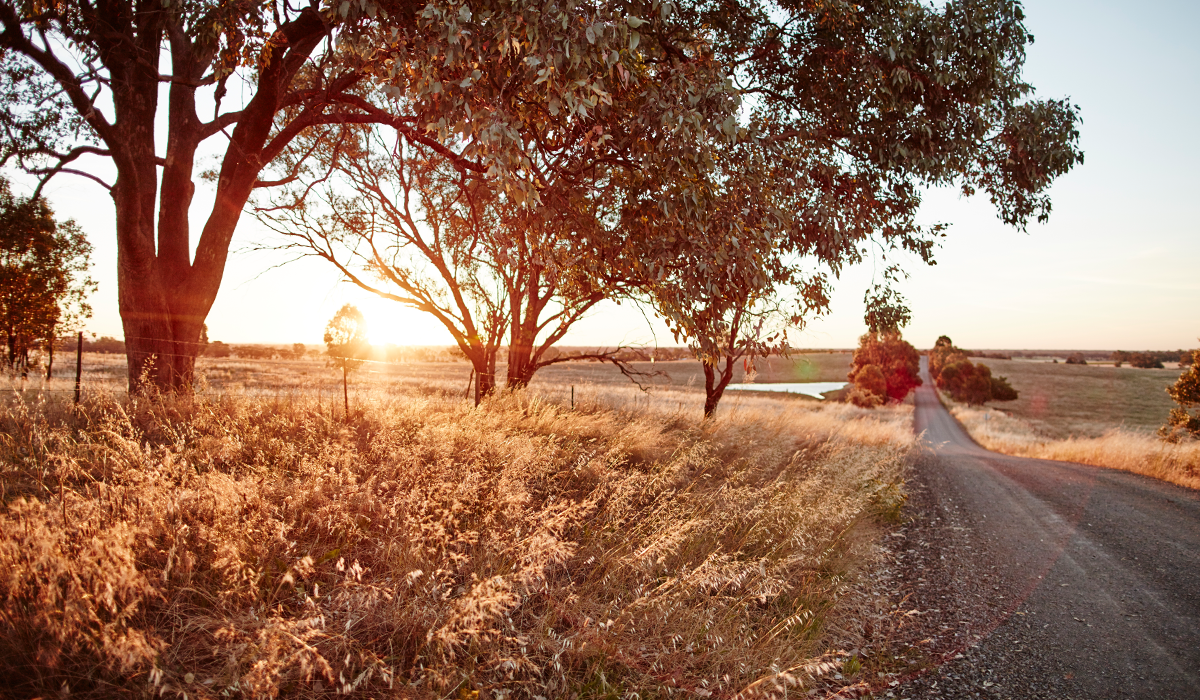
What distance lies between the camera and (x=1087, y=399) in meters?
55.1

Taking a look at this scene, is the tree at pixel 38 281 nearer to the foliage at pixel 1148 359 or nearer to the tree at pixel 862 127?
the tree at pixel 862 127

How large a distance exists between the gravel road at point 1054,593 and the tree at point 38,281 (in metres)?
22.6

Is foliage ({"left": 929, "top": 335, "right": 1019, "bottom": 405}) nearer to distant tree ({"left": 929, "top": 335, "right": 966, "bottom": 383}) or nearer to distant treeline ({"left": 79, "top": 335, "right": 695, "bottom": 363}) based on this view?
distant tree ({"left": 929, "top": 335, "right": 966, "bottom": 383})

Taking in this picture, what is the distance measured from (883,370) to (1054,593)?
159ft

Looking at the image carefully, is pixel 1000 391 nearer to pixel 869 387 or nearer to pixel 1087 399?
pixel 1087 399

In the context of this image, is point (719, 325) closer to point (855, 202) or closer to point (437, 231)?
point (855, 202)

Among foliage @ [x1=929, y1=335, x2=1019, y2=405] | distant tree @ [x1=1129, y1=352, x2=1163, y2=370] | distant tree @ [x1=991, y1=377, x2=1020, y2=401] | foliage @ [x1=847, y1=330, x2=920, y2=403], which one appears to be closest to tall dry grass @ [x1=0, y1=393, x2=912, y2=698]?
foliage @ [x1=847, y1=330, x2=920, y2=403]

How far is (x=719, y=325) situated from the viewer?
545 cm

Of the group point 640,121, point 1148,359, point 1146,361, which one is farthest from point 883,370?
point 1148,359

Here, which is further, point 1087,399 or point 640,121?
point 1087,399

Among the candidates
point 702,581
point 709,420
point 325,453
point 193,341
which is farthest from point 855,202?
point 193,341

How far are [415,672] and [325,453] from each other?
248cm

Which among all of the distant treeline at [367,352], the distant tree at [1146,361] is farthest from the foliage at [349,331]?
the distant tree at [1146,361]

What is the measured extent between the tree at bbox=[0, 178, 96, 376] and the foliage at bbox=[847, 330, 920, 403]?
48.7m
